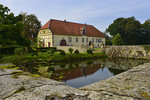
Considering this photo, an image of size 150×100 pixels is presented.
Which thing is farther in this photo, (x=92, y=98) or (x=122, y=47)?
(x=122, y=47)

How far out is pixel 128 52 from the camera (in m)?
21.7

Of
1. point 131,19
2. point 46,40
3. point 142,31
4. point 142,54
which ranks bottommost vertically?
point 142,54

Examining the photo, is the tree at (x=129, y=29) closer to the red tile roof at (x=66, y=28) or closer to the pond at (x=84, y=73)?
the red tile roof at (x=66, y=28)

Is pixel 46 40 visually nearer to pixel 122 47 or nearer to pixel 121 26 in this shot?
pixel 122 47

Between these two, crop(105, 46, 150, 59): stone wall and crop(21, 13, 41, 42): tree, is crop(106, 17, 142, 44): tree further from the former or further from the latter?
crop(21, 13, 41, 42): tree

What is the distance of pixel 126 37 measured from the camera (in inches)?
1657

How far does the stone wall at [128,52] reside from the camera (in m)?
19.5

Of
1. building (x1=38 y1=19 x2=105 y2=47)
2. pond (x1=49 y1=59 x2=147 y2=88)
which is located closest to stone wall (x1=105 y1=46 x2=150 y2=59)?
building (x1=38 y1=19 x2=105 y2=47)

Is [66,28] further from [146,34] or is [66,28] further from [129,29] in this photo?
[146,34]

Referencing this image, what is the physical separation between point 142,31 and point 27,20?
39.0 m

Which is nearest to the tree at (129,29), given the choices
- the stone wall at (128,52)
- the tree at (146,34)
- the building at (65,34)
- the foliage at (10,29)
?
the tree at (146,34)

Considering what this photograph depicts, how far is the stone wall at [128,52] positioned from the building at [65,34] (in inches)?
248

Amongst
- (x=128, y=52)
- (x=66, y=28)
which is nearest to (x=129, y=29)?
(x=128, y=52)

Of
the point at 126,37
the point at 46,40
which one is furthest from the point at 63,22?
the point at 126,37
